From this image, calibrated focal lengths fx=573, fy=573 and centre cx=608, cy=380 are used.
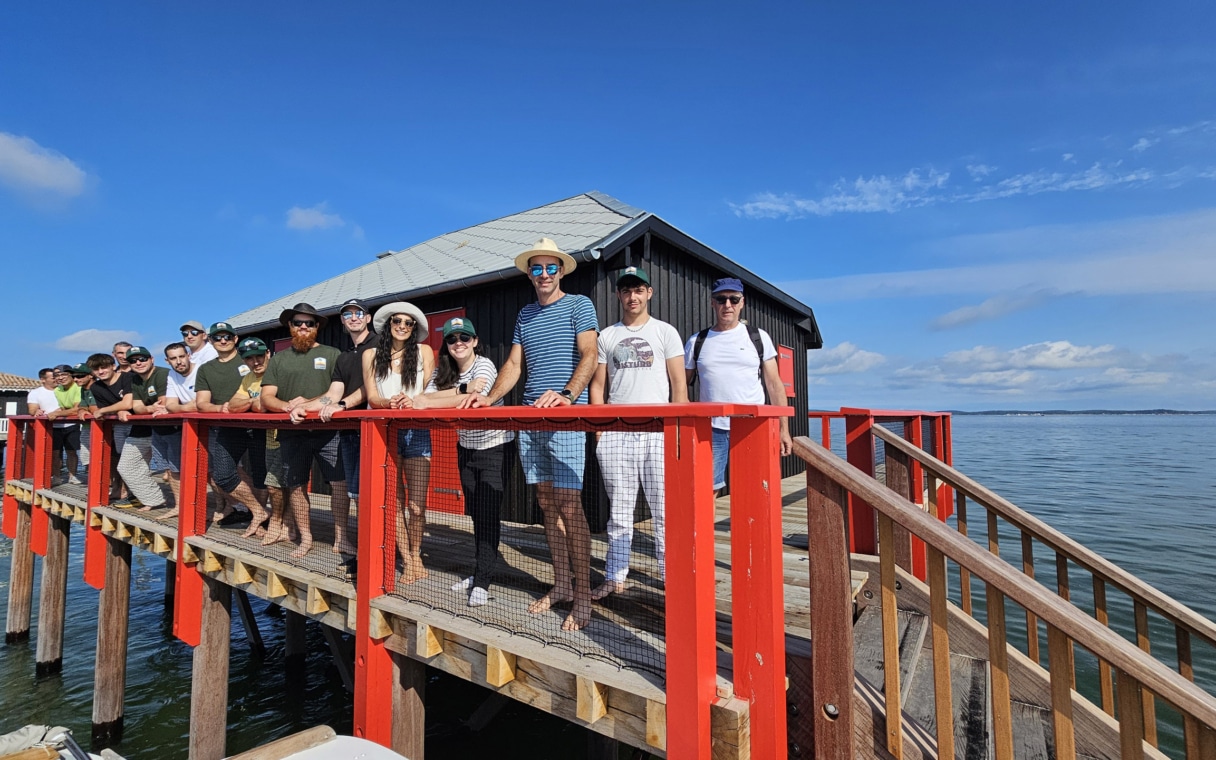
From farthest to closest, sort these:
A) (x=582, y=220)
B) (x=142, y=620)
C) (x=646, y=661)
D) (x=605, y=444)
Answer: (x=142, y=620)
(x=582, y=220)
(x=605, y=444)
(x=646, y=661)

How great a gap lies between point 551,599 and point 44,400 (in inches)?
432

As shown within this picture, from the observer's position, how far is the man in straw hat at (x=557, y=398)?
9.46ft

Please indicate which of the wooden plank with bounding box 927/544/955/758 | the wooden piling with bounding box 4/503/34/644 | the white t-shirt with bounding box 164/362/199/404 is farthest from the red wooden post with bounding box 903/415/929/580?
the wooden piling with bounding box 4/503/34/644

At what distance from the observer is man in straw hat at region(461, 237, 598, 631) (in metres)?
2.88

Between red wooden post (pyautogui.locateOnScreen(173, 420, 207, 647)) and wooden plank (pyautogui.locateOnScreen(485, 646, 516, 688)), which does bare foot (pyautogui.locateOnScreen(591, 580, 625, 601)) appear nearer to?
wooden plank (pyautogui.locateOnScreen(485, 646, 516, 688))

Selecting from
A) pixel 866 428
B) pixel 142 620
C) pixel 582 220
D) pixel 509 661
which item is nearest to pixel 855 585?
pixel 866 428

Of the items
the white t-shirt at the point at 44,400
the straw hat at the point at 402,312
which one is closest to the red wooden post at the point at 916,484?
the straw hat at the point at 402,312

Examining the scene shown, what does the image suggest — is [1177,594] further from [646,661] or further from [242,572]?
[242,572]

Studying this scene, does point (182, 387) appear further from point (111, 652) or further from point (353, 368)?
point (353, 368)

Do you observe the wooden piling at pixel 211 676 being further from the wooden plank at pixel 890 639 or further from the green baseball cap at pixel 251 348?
the wooden plank at pixel 890 639

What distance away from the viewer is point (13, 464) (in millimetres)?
9680

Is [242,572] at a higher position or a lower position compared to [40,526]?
higher

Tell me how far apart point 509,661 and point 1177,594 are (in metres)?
11.2

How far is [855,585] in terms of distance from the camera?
3.31 metres
